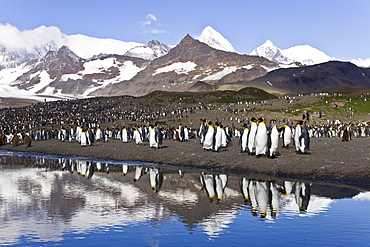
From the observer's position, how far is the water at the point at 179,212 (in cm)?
872

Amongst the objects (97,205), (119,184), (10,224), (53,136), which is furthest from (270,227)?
(53,136)

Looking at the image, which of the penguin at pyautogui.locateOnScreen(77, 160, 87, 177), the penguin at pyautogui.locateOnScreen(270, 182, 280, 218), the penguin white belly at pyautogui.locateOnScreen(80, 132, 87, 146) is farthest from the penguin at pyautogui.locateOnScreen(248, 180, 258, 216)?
the penguin white belly at pyautogui.locateOnScreen(80, 132, 87, 146)

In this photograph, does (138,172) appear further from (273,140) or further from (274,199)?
(274,199)

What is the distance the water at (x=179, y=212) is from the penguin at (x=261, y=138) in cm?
201

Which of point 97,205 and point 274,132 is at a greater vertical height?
point 274,132

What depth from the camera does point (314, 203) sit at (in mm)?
11797

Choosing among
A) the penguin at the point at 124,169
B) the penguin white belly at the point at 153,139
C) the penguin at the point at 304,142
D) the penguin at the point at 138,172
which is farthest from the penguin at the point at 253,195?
the penguin white belly at the point at 153,139

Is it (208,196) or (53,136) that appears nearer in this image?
(208,196)

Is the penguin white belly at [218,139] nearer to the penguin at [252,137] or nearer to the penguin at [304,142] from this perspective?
the penguin at [252,137]

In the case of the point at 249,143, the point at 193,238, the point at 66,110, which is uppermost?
the point at 66,110

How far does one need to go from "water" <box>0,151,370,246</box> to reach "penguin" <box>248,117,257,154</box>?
103 inches

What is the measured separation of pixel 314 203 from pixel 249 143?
7.70m

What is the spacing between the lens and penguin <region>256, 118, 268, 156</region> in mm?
17734

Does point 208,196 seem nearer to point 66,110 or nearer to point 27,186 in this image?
point 27,186
